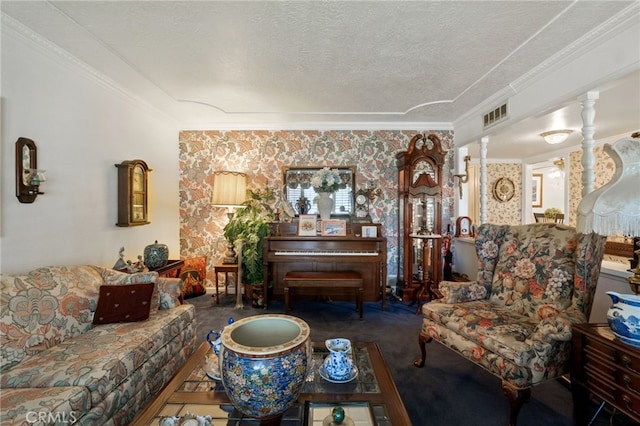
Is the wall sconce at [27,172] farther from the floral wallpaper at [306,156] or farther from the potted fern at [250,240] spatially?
the floral wallpaper at [306,156]

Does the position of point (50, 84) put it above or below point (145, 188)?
above

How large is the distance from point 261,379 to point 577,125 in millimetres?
4926

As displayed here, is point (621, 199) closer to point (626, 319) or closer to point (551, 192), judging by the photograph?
point (626, 319)

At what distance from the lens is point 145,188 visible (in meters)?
3.18

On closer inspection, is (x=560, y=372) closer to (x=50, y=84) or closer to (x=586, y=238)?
(x=586, y=238)

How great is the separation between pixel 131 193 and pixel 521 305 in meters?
3.71

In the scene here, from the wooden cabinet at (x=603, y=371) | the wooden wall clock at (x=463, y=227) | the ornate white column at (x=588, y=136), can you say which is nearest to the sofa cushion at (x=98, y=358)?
the wooden cabinet at (x=603, y=371)

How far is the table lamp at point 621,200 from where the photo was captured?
1.30m

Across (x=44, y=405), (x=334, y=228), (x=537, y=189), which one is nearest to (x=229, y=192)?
(x=334, y=228)

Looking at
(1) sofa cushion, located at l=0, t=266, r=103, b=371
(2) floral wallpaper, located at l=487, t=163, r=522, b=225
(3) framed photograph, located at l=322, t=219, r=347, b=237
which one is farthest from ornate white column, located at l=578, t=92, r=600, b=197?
(2) floral wallpaper, located at l=487, t=163, r=522, b=225

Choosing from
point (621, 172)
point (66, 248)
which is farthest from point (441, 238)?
point (66, 248)

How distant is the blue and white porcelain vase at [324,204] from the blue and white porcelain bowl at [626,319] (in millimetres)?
2727

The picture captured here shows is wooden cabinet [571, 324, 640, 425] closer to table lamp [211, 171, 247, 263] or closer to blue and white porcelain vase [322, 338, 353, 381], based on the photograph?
blue and white porcelain vase [322, 338, 353, 381]

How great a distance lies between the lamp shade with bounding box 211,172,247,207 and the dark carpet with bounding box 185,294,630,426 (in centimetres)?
137
